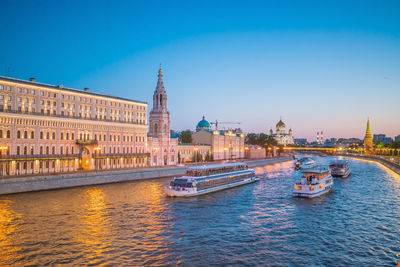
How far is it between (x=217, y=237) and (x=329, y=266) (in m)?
10.1

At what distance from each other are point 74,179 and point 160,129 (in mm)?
40595

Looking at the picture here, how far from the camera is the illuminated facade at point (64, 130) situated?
6197 centimetres

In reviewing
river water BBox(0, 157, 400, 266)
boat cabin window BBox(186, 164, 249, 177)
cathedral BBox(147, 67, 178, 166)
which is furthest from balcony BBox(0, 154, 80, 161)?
boat cabin window BBox(186, 164, 249, 177)

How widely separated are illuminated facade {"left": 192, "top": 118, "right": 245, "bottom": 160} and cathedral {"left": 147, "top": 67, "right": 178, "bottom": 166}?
29.2 meters

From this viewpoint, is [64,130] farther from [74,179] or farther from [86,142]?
[74,179]

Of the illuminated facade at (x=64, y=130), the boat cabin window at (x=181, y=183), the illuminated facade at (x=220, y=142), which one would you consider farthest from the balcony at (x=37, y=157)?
the illuminated facade at (x=220, y=142)

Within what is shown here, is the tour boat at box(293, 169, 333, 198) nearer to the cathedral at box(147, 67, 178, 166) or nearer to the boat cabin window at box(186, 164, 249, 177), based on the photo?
the boat cabin window at box(186, 164, 249, 177)

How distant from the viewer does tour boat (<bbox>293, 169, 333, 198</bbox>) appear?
5281 cm

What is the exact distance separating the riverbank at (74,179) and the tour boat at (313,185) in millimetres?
34617

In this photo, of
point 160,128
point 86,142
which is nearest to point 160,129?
point 160,128

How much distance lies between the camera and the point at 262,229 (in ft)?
112

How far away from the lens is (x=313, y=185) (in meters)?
54.1

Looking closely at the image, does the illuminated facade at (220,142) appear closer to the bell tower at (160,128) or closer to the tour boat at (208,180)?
the bell tower at (160,128)

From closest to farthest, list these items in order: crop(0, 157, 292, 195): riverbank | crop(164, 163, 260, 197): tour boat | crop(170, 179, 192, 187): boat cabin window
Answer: crop(0, 157, 292, 195): riverbank, crop(164, 163, 260, 197): tour boat, crop(170, 179, 192, 187): boat cabin window
